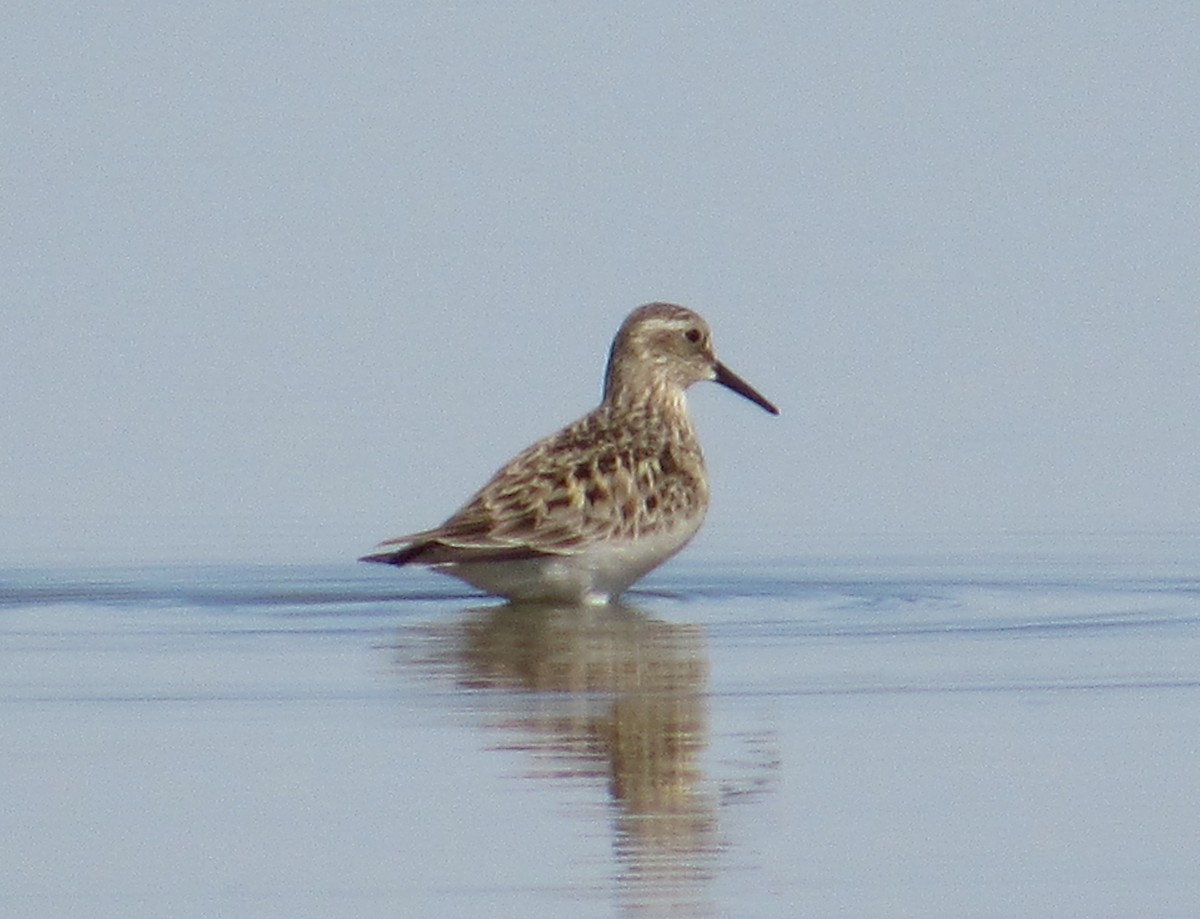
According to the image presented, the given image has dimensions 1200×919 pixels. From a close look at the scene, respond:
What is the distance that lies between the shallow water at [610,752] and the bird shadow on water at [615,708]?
0.06 feet

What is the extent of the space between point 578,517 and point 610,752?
3610mm

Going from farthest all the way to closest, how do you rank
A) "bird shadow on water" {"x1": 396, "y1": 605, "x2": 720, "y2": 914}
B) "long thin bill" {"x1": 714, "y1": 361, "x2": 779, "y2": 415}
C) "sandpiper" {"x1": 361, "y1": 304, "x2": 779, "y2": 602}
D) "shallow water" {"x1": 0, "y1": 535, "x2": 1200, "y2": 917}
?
1. "long thin bill" {"x1": 714, "y1": 361, "x2": 779, "y2": 415}
2. "sandpiper" {"x1": 361, "y1": 304, "x2": 779, "y2": 602}
3. "bird shadow on water" {"x1": 396, "y1": 605, "x2": 720, "y2": 914}
4. "shallow water" {"x1": 0, "y1": 535, "x2": 1200, "y2": 917}

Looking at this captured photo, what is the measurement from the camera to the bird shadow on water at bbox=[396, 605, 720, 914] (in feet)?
22.4

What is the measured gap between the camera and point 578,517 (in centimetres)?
1154

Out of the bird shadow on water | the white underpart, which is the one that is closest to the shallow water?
the bird shadow on water

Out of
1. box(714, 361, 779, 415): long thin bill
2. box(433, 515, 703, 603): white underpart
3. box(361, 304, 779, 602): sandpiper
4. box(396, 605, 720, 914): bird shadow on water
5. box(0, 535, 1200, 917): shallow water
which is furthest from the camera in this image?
box(714, 361, 779, 415): long thin bill

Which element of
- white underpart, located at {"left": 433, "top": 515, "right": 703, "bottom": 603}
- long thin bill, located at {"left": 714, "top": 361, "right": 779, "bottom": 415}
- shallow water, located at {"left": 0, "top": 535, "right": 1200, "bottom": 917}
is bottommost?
shallow water, located at {"left": 0, "top": 535, "right": 1200, "bottom": 917}

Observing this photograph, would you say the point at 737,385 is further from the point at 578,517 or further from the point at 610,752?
the point at 610,752

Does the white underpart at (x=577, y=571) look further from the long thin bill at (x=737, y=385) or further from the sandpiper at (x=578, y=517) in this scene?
the long thin bill at (x=737, y=385)

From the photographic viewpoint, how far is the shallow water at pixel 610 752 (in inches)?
258

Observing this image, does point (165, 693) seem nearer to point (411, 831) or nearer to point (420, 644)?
point (420, 644)

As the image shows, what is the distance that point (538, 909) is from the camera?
629cm

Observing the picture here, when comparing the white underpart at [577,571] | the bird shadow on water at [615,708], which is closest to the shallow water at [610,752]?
the bird shadow on water at [615,708]

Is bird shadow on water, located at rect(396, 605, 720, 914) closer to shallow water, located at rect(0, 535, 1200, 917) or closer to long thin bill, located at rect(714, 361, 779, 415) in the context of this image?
shallow water, located at rect(0, 535, 1200, 917)
